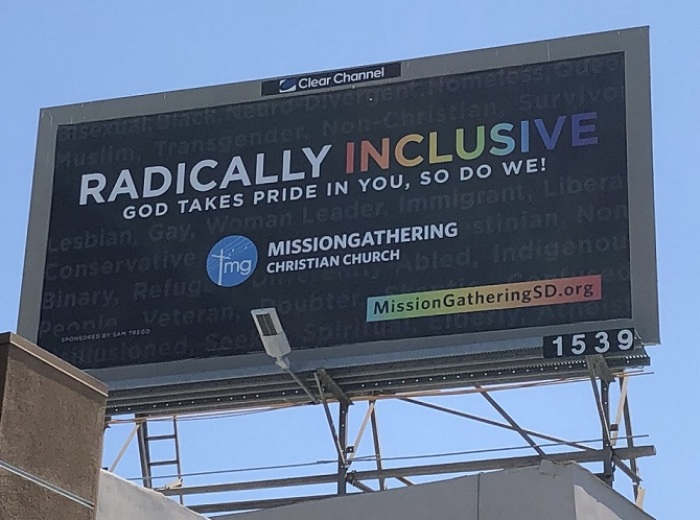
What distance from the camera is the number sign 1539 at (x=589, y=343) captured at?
43.1 feet

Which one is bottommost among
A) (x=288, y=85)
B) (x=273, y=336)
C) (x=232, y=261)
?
(x=273, y=336)

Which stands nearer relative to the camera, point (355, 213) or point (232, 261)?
point (355, 213)

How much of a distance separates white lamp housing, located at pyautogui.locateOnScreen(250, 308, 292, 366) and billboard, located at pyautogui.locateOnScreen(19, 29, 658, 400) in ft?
0.86

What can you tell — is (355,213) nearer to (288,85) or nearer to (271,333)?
(271,333)

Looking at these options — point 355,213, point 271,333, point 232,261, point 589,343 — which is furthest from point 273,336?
point 589,343

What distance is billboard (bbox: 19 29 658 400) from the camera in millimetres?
13734

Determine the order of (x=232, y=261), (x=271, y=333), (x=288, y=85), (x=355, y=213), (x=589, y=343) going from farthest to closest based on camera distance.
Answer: (x=288, y=85) < (x=232, y=261) < (x=355, y=213) < (x=271, y=333) < (x=589, y=343)

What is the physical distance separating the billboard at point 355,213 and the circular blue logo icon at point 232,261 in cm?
2

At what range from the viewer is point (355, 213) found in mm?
14539

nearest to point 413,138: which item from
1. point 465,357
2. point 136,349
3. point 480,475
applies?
point 465,357

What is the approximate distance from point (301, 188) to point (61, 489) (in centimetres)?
786

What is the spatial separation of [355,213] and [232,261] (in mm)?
1182

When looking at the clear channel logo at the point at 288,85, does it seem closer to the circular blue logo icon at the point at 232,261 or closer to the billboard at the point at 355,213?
the billboard at the point at 355,213

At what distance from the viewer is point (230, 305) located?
47.6 feet
